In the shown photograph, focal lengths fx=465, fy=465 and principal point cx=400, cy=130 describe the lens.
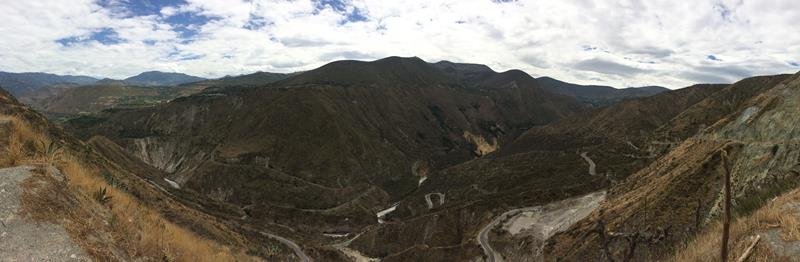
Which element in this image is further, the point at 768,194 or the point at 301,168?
the point at 301,168

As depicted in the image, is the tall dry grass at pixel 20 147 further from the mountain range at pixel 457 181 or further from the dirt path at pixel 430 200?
the dirt path at pixel 430 200

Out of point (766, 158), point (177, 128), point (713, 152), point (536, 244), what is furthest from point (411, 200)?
point (177, 128)

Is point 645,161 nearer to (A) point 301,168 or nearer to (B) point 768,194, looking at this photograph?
(B) point 768,194

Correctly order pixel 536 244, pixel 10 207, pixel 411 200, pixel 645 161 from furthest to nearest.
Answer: pixel 411 200 < pixel 645 161 < pixel 536 244 < pixel 10 207

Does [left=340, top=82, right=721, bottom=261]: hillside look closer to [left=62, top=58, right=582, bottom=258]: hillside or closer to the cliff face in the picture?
the cliff face

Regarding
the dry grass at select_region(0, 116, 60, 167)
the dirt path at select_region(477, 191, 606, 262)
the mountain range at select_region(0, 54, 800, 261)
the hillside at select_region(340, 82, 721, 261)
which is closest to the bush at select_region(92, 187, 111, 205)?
the mountain range at select_region(0, 54, 800, 261)

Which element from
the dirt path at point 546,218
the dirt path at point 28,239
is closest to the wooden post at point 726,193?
the dirt path at point 28,239
